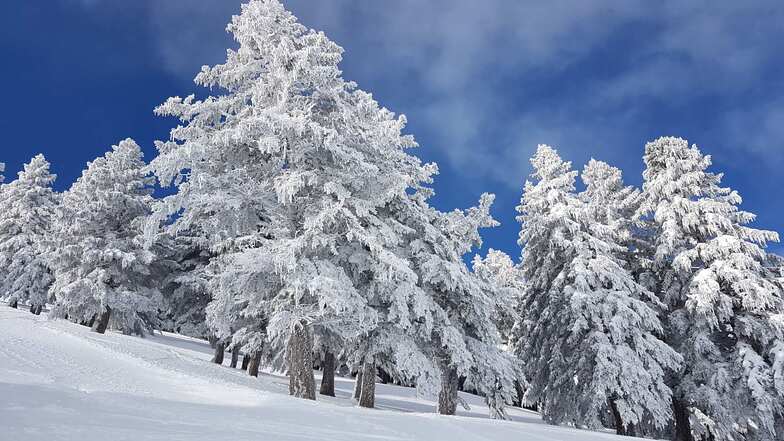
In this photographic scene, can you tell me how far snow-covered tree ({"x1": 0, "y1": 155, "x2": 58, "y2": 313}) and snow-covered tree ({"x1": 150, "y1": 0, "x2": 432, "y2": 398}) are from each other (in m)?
25.3

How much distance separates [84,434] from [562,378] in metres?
19.1

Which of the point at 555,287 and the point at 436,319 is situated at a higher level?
the point at 555,287

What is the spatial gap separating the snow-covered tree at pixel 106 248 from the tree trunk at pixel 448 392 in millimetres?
16824

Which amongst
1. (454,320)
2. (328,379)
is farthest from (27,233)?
(454,320)

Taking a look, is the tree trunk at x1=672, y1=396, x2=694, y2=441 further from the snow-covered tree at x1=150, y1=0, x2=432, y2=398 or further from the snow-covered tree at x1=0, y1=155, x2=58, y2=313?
the snow-covered tree at x1=0, y1=155, x2=58, y2=313

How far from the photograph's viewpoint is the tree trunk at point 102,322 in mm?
25141

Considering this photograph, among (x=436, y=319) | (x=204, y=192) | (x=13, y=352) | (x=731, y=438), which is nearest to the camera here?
(x=13, y=352)

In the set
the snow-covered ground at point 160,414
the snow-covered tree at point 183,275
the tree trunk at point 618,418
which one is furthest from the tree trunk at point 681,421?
the snow-covered tree at point 183,275

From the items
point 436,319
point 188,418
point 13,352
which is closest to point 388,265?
point 436,319

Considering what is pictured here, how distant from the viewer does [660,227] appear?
22781 mm

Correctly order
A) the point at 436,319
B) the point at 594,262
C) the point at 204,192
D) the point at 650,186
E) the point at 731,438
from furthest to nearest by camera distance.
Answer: the point at 650,186, the point at 594,262, the point at 731,438, the point at 436,319, the point at 204,192

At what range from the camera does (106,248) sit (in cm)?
2528

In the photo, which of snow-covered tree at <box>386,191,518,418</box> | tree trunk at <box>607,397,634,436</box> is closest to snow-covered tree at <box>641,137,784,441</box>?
tree trunk at <box>607,397,634,436</box>

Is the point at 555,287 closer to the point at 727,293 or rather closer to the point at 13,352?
the point at 727,293
